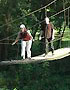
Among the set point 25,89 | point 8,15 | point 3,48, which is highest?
point 8,15

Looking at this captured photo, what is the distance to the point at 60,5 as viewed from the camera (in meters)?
22.2

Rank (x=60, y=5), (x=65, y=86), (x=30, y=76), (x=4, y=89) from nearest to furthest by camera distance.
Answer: (x=4, y=89) → (x=65, y=86) → (x=30, y=76) → (x=60, y=5)

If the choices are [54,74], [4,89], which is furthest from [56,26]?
[4,89]

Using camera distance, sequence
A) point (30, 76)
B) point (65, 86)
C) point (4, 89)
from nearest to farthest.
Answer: point (4, 89) < point (65, 86) < point (30, 76)

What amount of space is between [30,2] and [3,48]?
3.69m

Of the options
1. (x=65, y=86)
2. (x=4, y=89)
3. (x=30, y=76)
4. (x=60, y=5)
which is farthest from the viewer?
(x=60, y=5)

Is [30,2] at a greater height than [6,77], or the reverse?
[30,2]

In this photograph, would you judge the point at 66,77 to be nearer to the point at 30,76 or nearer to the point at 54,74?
the point at 54,74

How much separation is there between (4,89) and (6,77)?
223cm

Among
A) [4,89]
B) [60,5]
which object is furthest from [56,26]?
[4,89]

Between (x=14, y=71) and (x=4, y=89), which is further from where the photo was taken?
(x=14, y=71)

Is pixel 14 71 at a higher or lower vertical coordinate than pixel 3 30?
lower

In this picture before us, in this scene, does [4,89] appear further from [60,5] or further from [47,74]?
[60,5]

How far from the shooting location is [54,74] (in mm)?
21828
